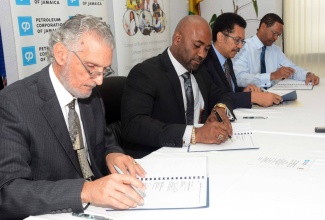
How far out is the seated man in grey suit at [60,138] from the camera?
3.57 feet

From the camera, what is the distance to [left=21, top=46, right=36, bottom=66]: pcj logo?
2596 mm

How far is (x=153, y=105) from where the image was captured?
86.8 inches

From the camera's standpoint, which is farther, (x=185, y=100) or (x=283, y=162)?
(x=185, y=100)

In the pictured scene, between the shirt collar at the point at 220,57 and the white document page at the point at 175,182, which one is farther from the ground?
the shirt collar at the point at 220,57

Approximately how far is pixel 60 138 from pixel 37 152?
0.31ft

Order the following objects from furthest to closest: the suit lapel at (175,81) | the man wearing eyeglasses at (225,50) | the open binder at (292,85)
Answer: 1. the open binder at (292,85)
2. the man wearing eyeglasses at (225,50)
3. the suit lapel at (175,81)

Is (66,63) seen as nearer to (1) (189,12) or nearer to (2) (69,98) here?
(2) (69,98)

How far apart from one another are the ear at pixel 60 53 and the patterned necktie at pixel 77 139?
0.18m

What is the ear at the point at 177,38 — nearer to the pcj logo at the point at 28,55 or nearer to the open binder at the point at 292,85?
the pcj logo at the point at 28,55

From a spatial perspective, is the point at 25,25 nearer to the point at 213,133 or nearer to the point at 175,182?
the point at 213,133

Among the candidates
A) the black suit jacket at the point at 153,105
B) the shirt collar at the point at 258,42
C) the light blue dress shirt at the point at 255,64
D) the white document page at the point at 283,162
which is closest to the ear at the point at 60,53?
the black suit jacket at the point at 153,105

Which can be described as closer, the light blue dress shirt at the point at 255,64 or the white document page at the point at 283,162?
the white document page at the point at 283,162

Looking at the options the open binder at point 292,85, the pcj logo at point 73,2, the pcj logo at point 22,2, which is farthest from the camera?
the open binder at point 292,85

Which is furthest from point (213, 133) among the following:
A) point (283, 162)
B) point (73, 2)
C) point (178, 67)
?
point (73, 2)
